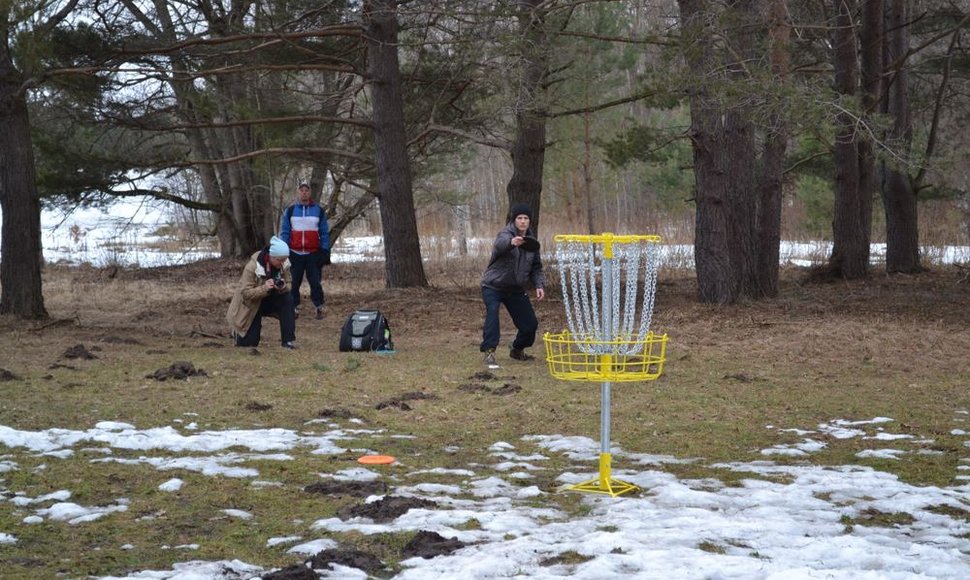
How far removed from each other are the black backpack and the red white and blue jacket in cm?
259

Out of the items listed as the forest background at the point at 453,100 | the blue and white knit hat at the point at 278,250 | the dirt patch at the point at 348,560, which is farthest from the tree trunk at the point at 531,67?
the dirt patch at the point at 348,560

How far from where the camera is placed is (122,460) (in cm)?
680

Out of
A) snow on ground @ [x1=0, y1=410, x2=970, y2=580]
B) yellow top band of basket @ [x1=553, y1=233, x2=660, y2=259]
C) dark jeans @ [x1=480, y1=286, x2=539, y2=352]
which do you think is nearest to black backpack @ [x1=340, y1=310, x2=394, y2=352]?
dark jeans @ [x1=480, y1=286, x2=539, y2=352]

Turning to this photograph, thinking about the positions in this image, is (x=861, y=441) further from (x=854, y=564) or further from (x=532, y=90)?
(x=532, y=90)

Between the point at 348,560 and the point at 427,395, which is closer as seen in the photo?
the point at 348,560

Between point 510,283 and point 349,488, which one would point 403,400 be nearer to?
point 510,283

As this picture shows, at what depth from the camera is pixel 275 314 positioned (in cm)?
1248

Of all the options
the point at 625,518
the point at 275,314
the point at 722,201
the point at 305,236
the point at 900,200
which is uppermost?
the point at 900,200

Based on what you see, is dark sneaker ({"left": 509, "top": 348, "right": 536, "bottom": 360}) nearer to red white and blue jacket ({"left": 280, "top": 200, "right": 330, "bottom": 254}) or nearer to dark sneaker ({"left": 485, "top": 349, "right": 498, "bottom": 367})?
dark sneaker ({"left": 485, "top": 349, "right": 498, "bottom": 367})

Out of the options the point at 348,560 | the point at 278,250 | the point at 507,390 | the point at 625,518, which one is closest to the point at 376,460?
the point at 625,518

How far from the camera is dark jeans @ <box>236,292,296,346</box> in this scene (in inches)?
486

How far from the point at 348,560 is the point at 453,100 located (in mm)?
14791

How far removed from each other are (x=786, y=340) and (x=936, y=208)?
19.6m

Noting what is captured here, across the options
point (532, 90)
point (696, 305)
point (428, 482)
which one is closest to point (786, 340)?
point (696, 305)
